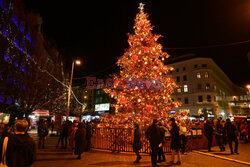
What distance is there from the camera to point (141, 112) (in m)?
11.9

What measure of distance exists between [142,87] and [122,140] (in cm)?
403

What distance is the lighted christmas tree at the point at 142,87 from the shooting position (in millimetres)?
11891

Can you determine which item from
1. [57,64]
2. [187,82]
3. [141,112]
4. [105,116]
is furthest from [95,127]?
[187,82]

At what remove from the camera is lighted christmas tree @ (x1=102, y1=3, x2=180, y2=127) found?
11.9m

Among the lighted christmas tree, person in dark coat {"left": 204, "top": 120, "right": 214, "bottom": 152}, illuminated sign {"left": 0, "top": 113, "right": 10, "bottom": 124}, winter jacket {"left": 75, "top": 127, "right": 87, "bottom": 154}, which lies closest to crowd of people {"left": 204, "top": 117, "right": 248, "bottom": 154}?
person in dark coat {"left": 204, "top": 120, "right": 214, "bottom": 152}

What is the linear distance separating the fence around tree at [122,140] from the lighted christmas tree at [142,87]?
166 centimetres

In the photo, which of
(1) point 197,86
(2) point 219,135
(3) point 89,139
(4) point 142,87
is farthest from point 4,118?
(1) point 197,86

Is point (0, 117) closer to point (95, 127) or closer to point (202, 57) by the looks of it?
point (95, 127)

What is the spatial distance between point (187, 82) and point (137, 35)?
3858 cm

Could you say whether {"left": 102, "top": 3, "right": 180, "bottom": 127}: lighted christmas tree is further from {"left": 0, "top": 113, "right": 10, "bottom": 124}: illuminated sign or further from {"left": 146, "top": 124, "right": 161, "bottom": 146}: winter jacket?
{"left": 0, "top": 113, "right": 10, "bottom": 124}: illuminated sign

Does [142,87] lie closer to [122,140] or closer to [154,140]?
[122,140]

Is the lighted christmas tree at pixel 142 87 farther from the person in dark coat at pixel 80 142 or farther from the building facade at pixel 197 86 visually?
the building facade at pixel 197 86

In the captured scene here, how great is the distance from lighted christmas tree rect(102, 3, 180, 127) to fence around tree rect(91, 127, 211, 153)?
166 centimetres

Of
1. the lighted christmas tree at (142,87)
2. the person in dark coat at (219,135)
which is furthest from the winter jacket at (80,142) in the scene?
the person in dark coat at (219,135)
